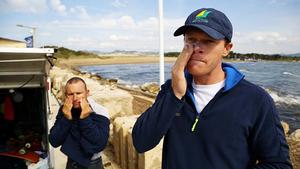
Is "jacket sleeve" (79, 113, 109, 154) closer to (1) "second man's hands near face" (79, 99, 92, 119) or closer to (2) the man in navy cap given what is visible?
(1) "second man's hands near face" (79, 99, 92, 119)

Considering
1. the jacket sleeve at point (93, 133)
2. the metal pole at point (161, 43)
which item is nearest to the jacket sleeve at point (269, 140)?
the jacket sleeve at point (93, 133)

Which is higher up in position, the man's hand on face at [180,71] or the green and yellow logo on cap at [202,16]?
the green and yellow logo on cap at [202,16]

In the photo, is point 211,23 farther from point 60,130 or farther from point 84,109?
point 60,130

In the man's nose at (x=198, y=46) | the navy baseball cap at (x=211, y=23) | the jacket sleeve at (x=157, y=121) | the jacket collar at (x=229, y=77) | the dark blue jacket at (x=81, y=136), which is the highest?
the navy baseball cap at (x=211, y=23)

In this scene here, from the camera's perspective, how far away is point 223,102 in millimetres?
1781

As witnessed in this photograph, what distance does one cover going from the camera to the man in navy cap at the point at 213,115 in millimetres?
1700

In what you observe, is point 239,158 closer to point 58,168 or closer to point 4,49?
point 4,49

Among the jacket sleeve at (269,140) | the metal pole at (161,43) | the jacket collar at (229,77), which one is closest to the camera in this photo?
the jacket sleeve at (269,140)

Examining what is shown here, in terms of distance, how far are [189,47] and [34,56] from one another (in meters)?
2.70

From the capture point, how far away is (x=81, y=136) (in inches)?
134

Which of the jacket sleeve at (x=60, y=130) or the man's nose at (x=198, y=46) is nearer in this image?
the man's nose at (x=198, y=46)

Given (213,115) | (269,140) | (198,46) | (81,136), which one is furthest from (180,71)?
(81,136)

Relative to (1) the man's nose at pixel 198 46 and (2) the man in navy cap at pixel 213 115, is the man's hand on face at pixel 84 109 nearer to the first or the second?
(2) the man in navy cap at pixel 213 115

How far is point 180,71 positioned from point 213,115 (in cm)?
30
